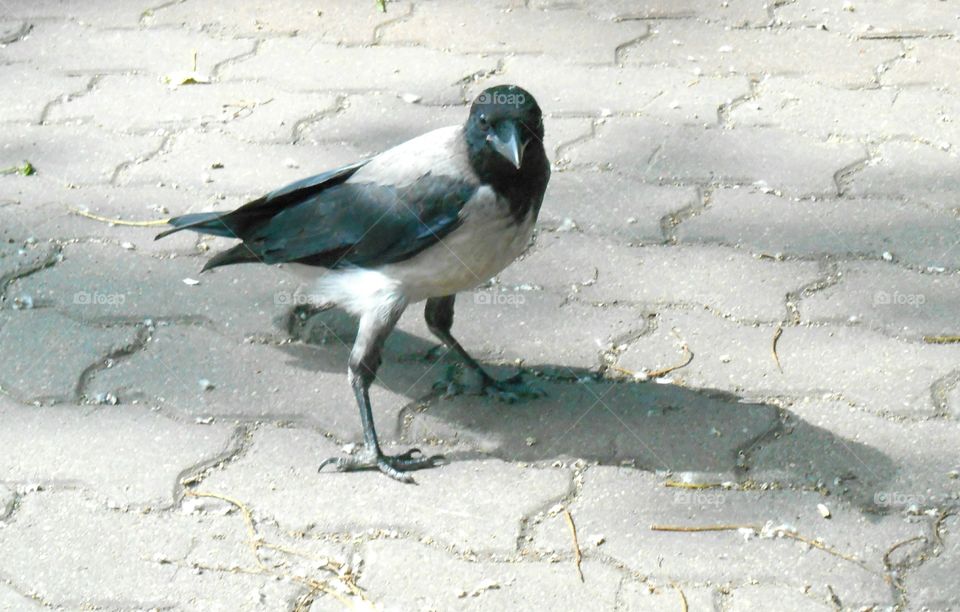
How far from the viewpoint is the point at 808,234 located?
4.48 m

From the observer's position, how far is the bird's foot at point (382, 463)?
11.6ft

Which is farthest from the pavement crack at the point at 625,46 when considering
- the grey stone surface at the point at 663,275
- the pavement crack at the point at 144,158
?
the pavement crack at the point at 144,158

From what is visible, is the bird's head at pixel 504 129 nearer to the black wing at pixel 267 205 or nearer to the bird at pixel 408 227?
the bird at pixel 408 227

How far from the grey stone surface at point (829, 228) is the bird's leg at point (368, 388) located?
1.35 meters

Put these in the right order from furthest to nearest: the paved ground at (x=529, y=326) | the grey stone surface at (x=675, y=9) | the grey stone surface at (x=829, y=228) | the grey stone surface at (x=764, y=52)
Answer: the grey stone surface at (x=675, y=9)
the grey stone surface at (x=764, y=52)
the grey stone surface at (x=829, y=228)
the paved ground at (x=529, y=326)

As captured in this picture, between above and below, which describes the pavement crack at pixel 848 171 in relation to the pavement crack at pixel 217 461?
above

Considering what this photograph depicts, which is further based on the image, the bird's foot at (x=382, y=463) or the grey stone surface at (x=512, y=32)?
the grey stone surface at (x=512, y=32)

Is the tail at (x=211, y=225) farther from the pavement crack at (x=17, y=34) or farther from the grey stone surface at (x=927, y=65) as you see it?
the grey stone surface at (x=927, y=65)

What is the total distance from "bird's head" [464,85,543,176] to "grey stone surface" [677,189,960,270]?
1.24 metres

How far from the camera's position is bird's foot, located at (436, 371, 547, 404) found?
384cm

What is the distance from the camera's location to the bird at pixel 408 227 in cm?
346

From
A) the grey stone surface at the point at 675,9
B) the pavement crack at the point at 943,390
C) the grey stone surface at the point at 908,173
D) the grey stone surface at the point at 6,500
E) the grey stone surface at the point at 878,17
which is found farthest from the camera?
the grey stone surface at the point at 675,9

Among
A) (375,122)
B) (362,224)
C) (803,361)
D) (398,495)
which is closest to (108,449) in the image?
(398,495)

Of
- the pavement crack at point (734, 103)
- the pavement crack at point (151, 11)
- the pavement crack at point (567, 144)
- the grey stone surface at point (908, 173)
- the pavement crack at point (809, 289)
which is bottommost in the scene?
the pavement crack at point (809, 289)
